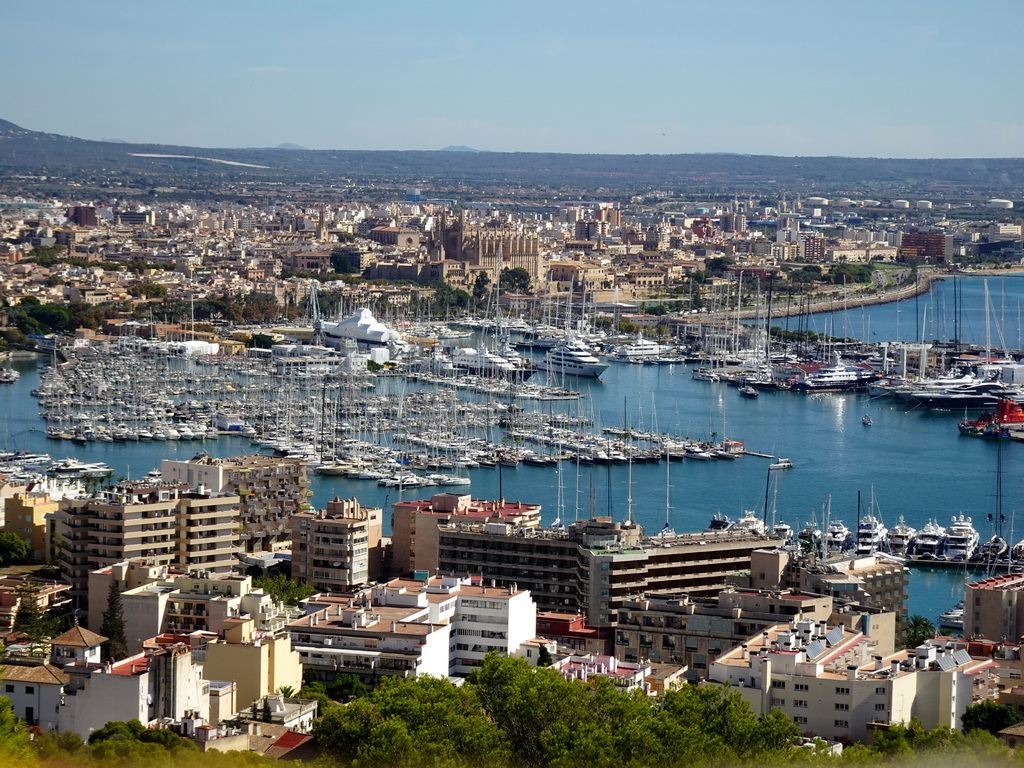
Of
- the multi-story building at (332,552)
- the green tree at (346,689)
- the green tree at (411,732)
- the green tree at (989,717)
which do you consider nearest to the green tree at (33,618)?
the green tree at (346,689)

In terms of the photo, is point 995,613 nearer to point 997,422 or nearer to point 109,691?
point 109,691

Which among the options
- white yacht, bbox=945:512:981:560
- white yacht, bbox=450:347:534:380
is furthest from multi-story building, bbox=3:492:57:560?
white yacht, bbox=450:347:534:380

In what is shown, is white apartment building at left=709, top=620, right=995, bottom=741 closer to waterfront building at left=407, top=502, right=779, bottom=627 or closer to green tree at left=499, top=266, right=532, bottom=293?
waterfront building at left=407, top=502, right=779, bottom=627

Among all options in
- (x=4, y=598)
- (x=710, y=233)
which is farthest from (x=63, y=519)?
(x=710, y=233)

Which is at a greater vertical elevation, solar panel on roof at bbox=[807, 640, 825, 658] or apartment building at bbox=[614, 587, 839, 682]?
solar panel on roof at bbox=[807, 640, 825, 658]

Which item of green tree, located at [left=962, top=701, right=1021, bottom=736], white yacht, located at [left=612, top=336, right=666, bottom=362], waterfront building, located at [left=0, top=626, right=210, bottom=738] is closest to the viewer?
waterfront building, located at [left=0, top=626, right=210, bottom=738]

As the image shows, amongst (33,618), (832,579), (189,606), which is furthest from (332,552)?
(832,579)
